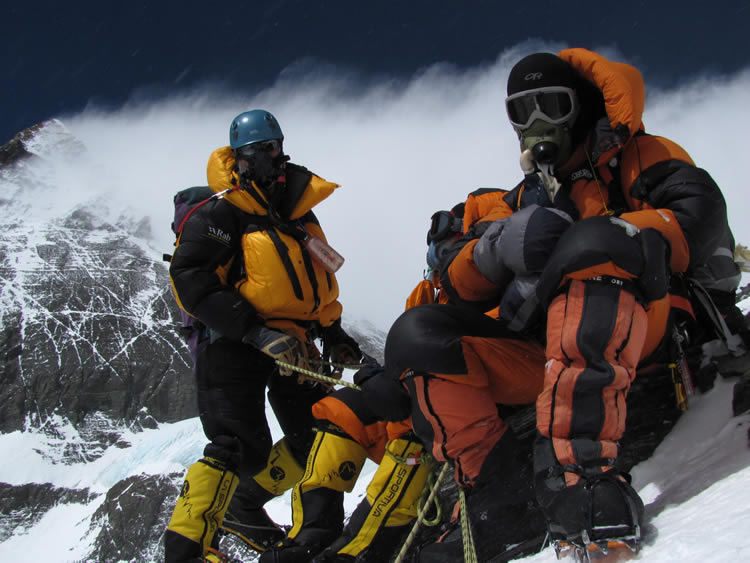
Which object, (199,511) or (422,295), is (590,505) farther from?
(199,511)

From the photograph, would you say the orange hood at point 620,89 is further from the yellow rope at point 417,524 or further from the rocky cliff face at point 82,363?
the rocky cliff face at point 82,363

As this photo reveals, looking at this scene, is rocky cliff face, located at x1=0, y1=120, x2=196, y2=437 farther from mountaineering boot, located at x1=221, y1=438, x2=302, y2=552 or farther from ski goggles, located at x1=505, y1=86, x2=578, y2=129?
ski goggles, located at x1=505, y1=86, x2=578, y2=129

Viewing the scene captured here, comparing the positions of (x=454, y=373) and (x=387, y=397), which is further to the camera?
(x=387, y=397)

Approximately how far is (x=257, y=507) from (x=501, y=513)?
7.00ft

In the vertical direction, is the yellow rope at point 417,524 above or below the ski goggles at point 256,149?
below

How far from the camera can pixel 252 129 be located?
444 cm

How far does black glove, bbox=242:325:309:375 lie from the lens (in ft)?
12.6

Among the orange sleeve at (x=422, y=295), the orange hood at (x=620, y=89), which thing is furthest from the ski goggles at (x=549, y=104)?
the orange sleeve at (x=422, y=295)

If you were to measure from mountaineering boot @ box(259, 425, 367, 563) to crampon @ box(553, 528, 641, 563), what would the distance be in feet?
5.66

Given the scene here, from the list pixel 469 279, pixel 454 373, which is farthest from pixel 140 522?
pixel 454 373

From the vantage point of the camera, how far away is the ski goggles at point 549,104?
2.99m

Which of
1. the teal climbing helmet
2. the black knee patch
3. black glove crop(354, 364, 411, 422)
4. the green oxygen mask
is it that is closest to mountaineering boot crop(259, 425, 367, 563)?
black glove crop(354, 364, 411, 422)

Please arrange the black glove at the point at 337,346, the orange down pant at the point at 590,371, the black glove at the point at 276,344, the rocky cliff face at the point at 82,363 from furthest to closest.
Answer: the rocky cliff face at the point at 82,363, the black glove at the point at 337,346, the black glove at the point at 276,344, the orange down pant at the point at 590,371

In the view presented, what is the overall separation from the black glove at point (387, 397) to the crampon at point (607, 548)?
→ 3.96 ft
